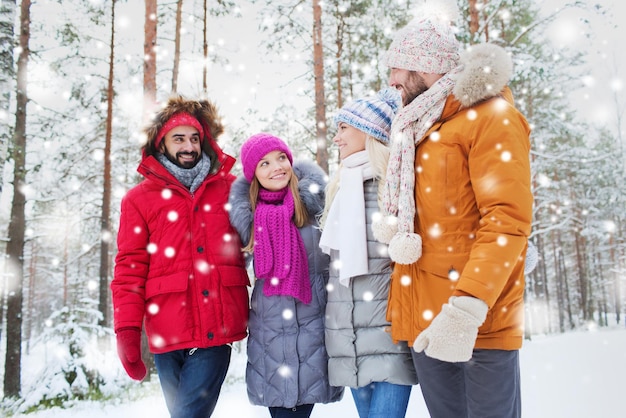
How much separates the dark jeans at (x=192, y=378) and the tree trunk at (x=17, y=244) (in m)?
10.2

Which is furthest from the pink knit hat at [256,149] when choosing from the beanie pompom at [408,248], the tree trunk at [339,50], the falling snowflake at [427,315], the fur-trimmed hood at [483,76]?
the tree trunk at [339,50]

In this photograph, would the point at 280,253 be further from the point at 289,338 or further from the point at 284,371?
the point at 284,371

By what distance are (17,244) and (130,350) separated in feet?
34.5

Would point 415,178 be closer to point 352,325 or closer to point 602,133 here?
point 352,325

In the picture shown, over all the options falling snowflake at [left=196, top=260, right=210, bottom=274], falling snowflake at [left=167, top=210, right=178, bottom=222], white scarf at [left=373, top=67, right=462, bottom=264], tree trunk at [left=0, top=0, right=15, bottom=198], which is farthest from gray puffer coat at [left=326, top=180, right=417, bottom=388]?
tree trunk at [left=0, top=0, right=15, bottom=198]

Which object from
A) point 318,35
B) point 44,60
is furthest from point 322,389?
point 44,60

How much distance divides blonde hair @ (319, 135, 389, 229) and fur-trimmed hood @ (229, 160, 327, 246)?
18 cm

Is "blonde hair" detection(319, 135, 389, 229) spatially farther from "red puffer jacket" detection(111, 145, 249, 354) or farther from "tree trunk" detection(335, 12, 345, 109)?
"tree trunk" detection(335, 12, 345, 109)

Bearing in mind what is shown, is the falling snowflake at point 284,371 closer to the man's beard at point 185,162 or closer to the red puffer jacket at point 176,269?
the red puffer jacket at point 176,269

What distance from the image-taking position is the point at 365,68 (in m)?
14.7

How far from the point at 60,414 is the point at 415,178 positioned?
686cm

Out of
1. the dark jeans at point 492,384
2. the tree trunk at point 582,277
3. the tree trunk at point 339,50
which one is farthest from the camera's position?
the tree trunk at point 582,277

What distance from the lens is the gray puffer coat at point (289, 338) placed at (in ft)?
9.83

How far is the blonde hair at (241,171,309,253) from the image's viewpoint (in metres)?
3.22
